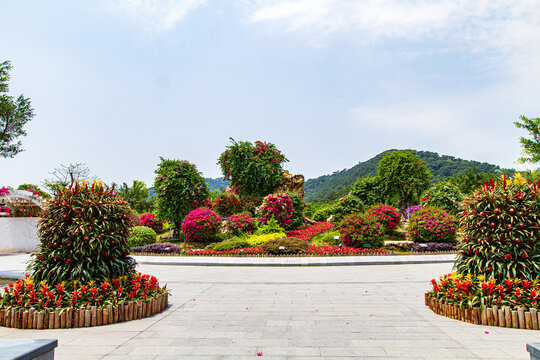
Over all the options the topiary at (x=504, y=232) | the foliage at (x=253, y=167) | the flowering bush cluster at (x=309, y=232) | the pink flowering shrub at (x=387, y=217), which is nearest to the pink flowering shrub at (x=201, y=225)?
the flowering bush cluster at (x=309, y=232)

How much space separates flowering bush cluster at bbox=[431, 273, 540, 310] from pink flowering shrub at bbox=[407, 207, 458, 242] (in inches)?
418

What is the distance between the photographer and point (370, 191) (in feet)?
82.7

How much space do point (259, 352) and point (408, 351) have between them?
5.84ft

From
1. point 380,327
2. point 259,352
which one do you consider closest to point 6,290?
point 259,352

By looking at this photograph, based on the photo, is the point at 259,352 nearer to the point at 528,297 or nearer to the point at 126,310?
the point at 126,310

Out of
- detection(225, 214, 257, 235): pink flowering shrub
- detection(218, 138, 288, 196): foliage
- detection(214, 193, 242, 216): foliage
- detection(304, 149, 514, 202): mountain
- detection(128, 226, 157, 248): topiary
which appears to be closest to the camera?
detection(128, 226, 157, 248): topiary

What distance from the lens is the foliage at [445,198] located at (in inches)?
733

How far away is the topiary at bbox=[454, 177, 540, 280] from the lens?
17.6 feet

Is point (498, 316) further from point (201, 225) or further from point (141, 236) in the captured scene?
point (141, 236)

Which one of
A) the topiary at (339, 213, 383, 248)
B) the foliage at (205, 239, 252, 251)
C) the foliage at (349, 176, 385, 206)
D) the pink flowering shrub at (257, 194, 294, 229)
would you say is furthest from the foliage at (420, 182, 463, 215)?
the foliage at (205, 239, 252, 251)

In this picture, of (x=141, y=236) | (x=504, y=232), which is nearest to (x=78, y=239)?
(x=504, y=232)

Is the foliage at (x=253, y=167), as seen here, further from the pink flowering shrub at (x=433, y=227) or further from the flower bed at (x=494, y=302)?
the flower bed at (x=494, y=302)

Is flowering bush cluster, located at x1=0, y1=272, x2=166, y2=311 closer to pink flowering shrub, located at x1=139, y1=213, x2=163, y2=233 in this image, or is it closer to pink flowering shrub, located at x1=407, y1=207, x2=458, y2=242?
pink flowering shrub, located at x1=407, y1=207, x2=458, y2=242

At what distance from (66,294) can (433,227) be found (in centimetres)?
1480
